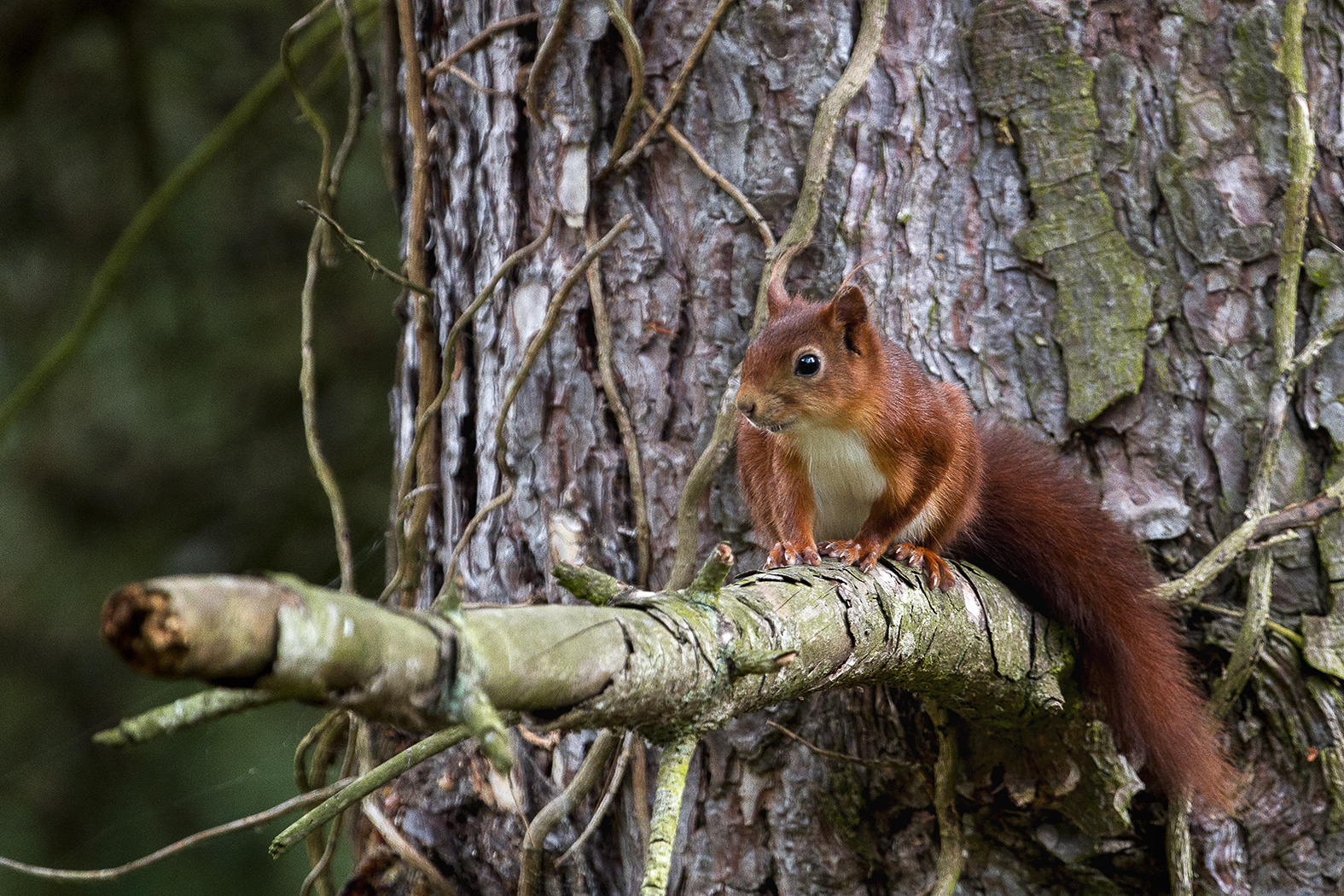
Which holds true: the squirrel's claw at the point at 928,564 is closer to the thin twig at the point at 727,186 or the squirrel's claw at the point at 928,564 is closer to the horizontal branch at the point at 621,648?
the horizontal branch at the point at 621,648

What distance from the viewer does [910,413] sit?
160cm

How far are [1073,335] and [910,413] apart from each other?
258 mm

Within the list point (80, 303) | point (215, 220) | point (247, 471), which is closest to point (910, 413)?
point (247, 471)

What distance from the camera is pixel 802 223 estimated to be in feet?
5.30

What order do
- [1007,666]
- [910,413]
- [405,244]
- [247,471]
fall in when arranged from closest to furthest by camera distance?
1. [1007,666]
2. [910,413]
3. [405,244]
4. [247,471]

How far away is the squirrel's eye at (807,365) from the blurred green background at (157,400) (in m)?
1.29

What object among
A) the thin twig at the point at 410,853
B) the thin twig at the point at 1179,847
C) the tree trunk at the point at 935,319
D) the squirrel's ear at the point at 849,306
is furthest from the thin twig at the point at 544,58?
the thin twig at the point at 1179,847

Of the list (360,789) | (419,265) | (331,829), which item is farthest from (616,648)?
(331,829)

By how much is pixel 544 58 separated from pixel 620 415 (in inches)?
20.6

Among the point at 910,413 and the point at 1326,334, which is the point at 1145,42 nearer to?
the point at 1326,334

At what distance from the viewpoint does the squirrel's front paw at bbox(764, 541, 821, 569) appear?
1516mm

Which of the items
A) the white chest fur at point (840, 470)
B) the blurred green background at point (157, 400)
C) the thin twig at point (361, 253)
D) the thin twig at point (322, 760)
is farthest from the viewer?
the blurred green background at point (157, 400)

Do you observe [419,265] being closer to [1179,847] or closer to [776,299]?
[776,299]

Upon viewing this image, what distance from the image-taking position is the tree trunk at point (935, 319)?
62.0 inches
